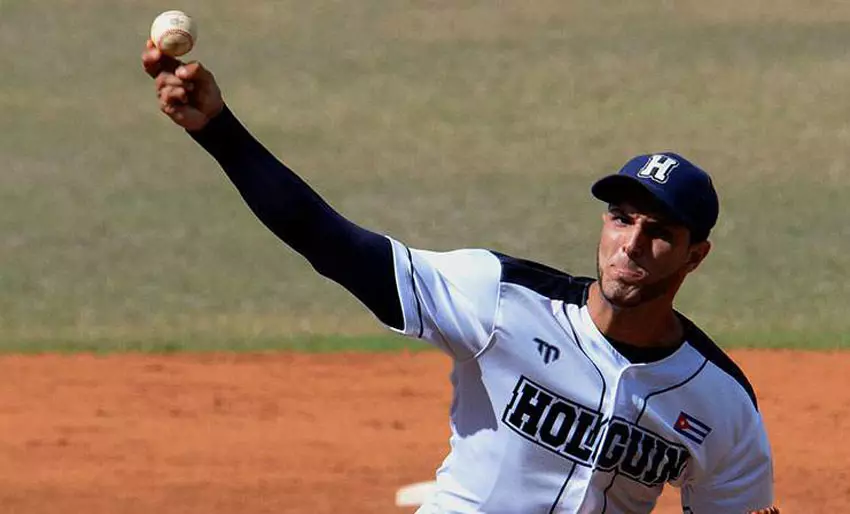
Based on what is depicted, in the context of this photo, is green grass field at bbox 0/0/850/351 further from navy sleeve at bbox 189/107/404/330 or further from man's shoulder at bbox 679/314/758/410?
navy sleeve at bbox 189/107/404/330

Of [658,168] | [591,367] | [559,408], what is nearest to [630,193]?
[658,168]

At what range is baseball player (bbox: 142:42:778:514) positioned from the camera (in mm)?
3945

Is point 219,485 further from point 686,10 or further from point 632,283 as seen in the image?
point 686,10

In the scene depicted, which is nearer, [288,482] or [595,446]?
[595,446]

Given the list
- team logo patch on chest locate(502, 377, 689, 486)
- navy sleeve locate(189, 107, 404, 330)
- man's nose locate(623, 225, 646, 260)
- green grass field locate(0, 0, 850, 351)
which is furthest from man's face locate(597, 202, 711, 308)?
green grass field locate(0, 0, 850, 351)

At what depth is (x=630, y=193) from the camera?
4.01m

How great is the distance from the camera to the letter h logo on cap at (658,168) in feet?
13.0

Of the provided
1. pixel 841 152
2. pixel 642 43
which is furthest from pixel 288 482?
pixel 642 43

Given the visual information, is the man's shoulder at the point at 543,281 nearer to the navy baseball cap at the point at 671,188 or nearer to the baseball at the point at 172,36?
the navy baseball cap at the point at 671,188

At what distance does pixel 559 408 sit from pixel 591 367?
130 mm

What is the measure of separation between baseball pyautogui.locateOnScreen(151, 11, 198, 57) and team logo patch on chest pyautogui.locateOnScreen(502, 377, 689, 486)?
1135mm

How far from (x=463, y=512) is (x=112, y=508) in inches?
136

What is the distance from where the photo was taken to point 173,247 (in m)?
11.6

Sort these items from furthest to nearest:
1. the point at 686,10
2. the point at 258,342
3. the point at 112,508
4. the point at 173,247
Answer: the point at 686,10 → the point at 173,247 → the point at 258,342 → the point at 112,508
